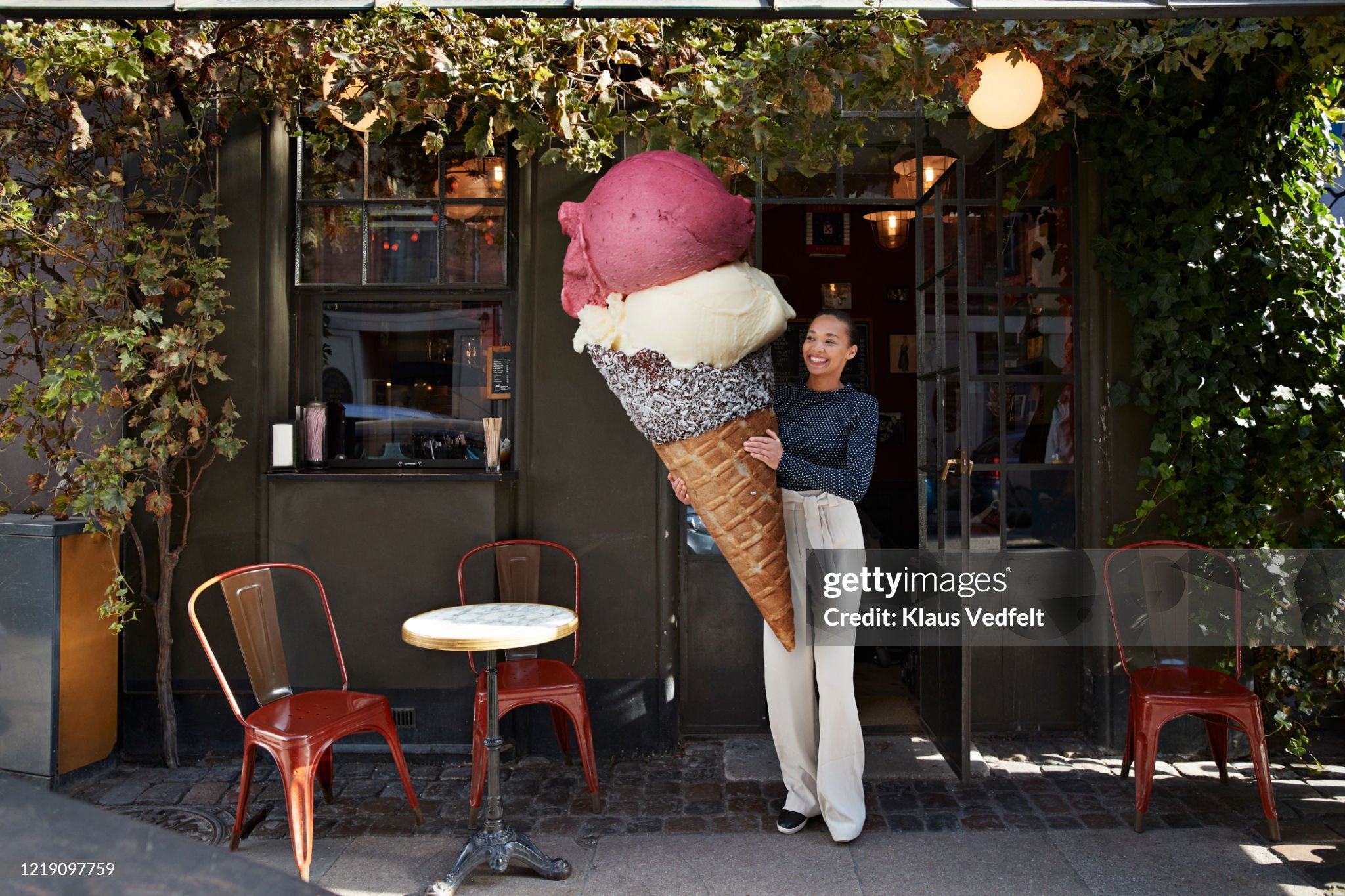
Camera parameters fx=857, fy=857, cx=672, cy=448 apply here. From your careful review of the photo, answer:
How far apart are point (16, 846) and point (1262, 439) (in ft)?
16.5

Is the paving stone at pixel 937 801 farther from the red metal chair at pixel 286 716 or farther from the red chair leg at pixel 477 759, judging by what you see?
the red metal chair at pixel 286 716

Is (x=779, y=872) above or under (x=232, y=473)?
under

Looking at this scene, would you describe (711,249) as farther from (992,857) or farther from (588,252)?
(992,857)

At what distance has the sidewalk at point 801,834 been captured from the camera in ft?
10.6

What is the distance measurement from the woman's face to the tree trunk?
3207 mm

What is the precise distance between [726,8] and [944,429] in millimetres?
2381

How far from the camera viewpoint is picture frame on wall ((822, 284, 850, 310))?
760 cm

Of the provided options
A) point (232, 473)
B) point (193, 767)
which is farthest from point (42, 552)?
point (193, 767)

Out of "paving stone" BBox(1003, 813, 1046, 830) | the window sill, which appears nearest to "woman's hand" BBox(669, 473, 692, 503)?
the window sill

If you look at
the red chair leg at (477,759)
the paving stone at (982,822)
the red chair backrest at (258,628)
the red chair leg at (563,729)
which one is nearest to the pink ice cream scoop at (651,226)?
the red chair leg at (477,759)

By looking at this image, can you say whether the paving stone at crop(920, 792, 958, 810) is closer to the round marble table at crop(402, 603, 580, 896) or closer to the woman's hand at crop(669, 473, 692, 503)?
the round marble table at crop(402, 603, 580, 896)

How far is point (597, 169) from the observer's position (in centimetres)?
344

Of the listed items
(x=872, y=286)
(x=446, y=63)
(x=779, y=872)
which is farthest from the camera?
(x=872, y=286)

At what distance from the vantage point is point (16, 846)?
197 cm
